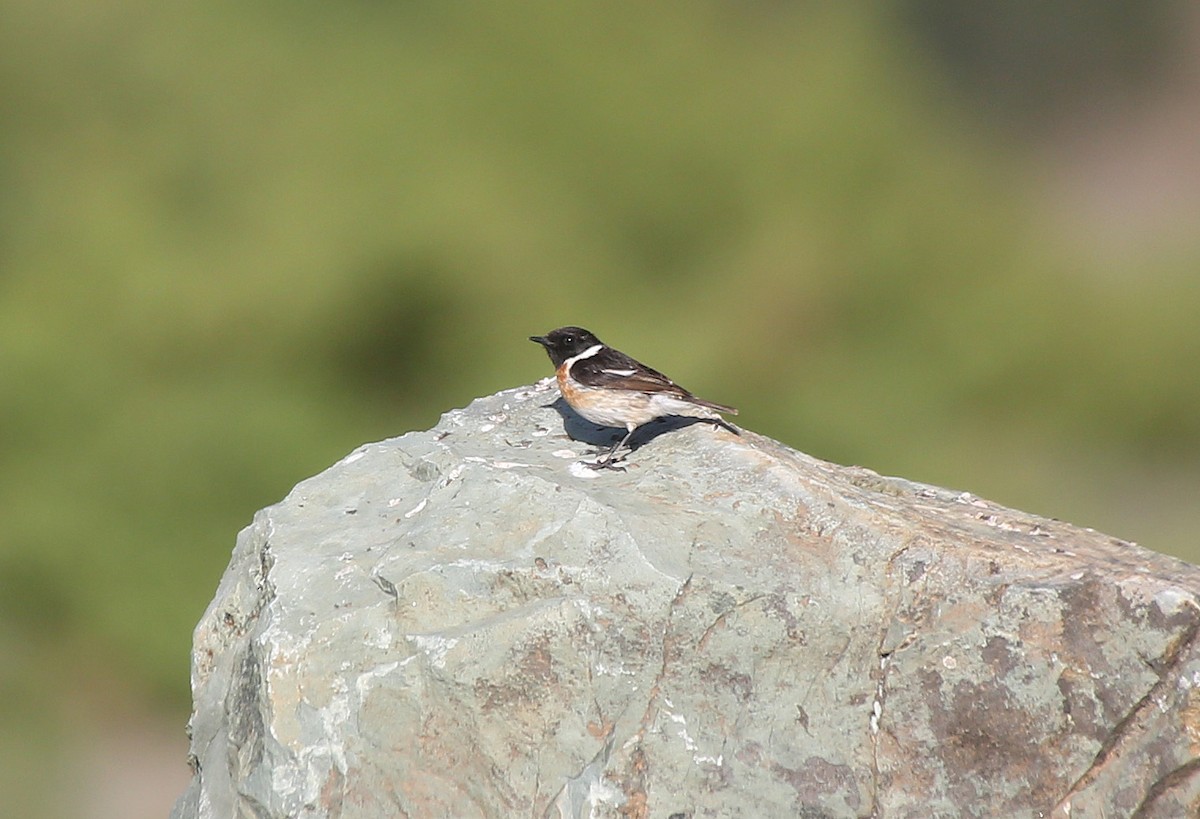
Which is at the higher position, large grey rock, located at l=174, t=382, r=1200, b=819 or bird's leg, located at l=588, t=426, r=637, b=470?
bird's leg, located at l=588, t=426, r=637, b=470

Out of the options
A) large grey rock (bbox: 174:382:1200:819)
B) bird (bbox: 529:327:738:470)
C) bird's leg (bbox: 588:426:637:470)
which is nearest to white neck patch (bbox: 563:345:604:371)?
bird (bbox: 529:327:738:470)

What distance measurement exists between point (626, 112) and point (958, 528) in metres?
6.72

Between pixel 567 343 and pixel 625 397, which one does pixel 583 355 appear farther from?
pixel 625 397

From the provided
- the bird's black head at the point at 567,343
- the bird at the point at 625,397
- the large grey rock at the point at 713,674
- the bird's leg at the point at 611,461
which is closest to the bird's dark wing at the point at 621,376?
the bird at the point at 625,397

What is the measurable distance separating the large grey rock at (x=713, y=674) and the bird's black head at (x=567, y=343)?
1.54 m

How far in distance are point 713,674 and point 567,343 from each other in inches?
82.8

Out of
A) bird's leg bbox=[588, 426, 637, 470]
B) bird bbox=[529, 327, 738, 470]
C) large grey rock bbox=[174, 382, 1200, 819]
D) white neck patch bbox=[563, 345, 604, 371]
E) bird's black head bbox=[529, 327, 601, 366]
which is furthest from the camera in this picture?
bird's black head bbox=[529, 327, 601, 366]

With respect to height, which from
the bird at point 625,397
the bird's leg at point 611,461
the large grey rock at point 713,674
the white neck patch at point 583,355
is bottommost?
the large grey rock at point 713,674

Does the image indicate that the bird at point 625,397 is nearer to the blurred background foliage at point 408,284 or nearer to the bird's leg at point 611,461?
the bird's leg at point 611,461

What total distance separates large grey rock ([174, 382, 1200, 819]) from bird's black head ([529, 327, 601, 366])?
1.54m

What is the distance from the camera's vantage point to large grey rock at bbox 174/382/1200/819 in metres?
3.17

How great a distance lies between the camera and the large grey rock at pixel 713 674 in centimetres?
317

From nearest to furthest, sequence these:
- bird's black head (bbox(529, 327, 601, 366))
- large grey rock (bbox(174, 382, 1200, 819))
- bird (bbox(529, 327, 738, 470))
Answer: large grey rock (bbox(174, 382, 1200, 819)) → bird (bbox(529, 327, 738, 470)) → bird's black head (bbox(529, 327, 601, 366))

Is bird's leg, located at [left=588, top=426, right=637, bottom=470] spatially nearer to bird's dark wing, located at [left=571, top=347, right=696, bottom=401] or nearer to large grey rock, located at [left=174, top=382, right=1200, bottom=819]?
bird's dark wing, located at [left=571, top=347, right=696, bottom=401]
